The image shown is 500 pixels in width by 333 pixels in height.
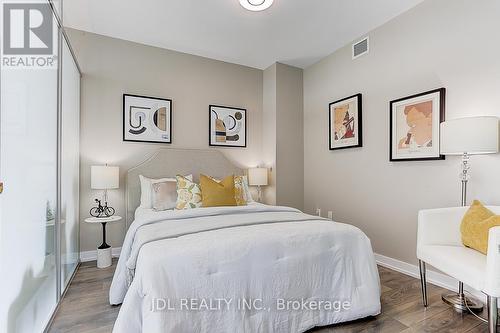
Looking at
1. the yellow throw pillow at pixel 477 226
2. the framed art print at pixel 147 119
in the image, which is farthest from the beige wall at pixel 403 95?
the framed art print at pixel 147 119

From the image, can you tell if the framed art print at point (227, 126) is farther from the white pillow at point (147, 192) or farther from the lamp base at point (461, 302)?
the lamp base at point (461, 302)

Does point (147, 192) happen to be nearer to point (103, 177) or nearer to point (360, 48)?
point (103, 177)

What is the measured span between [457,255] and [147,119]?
337cm

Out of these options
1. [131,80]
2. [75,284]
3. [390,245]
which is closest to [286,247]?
[390,245]

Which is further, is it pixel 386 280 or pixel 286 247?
pixel 386 280

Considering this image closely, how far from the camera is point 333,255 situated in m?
1.78

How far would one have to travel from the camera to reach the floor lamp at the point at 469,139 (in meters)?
1.81

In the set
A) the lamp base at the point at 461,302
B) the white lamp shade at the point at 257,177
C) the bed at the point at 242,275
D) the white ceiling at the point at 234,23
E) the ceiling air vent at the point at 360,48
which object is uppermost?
the white ceiling at the point at 234,23

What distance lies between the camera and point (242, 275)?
1505 millimetres

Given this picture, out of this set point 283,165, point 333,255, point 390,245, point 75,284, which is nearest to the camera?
point 333,255

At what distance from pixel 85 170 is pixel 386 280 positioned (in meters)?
3.40

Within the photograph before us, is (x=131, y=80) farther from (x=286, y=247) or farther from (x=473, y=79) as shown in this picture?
(x=473, y=79)

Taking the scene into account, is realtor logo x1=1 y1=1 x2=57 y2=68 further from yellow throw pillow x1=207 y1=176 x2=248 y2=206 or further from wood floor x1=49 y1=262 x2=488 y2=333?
yellow throw pillow x1=207 y1=176 x2=248 y2=206

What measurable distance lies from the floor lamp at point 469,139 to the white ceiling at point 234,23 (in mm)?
1454
